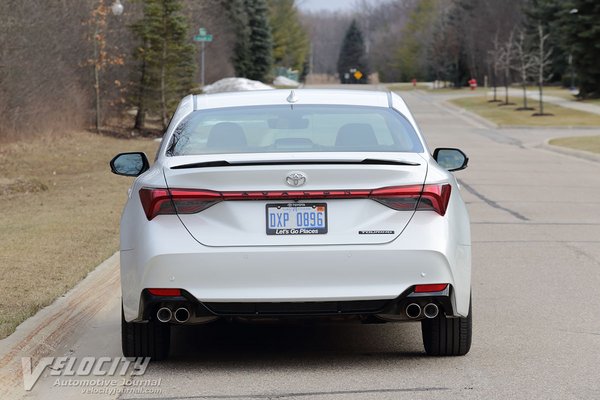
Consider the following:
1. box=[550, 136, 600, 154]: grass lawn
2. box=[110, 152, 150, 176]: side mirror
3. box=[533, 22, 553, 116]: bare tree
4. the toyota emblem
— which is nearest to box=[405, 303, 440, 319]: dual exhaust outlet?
the toyota emblem

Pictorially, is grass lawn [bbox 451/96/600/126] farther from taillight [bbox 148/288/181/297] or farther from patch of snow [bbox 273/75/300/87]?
patch of snow [bbox 273/75/300/87]

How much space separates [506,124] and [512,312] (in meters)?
37.7

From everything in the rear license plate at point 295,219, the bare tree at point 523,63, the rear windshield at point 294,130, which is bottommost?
the bare tree at point 523,63

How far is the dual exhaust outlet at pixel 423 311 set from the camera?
20.7 feet

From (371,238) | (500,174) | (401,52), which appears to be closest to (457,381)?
(371,238)

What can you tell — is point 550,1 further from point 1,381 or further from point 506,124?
point 1,381

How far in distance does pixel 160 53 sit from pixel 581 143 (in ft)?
49.4

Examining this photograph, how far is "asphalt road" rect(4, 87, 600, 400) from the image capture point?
241 inches

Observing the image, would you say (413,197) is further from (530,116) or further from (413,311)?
(530,116)

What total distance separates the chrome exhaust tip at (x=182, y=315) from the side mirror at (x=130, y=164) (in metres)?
1.57

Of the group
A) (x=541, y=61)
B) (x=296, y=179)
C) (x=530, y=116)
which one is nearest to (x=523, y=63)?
(x=541, y=61)

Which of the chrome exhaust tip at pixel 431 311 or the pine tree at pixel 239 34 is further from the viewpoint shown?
the pine tree at pixel 239 34

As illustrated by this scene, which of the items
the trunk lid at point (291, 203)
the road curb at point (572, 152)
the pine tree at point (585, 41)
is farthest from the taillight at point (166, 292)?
the pine tree at point (585, 41)

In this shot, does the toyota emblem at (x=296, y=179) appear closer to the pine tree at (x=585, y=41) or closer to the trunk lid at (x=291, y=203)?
the trunk lid at (x=291, y=203)
